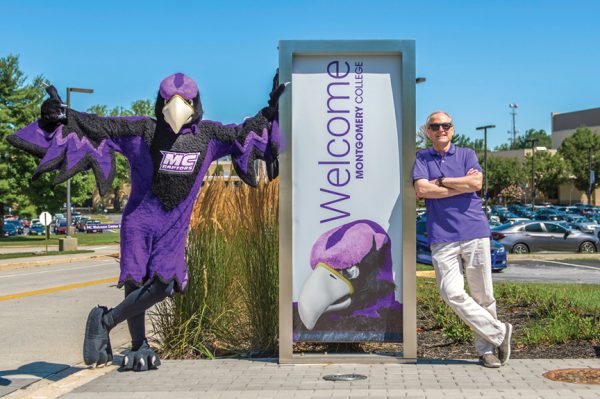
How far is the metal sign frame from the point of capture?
6.41 metres

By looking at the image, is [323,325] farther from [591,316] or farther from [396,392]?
[591,316]

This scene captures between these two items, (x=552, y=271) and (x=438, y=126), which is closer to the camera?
(x=438, y=126)

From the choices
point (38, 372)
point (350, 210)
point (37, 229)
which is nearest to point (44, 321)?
point (38, 372)

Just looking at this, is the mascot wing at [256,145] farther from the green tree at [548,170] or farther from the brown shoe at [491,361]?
the green tree at [548,170]

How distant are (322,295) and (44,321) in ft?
18.8

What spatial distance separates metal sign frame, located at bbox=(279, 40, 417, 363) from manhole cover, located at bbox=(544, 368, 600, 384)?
3.59ft

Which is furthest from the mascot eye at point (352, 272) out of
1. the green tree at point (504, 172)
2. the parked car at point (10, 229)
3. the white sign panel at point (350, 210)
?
the green tree at point (504, 172)

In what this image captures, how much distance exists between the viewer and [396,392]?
5.36 meters

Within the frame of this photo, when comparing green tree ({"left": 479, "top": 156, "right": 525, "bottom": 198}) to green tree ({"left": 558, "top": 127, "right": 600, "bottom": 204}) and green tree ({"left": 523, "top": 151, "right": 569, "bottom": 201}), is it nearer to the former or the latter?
green tree ({"left": 523, "top": 151, "right": 569, "bottom": 201})

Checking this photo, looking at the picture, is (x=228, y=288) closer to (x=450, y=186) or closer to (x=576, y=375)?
(x=450, y=186)

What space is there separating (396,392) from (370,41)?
281cm

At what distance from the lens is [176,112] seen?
6.19m

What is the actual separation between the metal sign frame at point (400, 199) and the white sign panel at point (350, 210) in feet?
0.22

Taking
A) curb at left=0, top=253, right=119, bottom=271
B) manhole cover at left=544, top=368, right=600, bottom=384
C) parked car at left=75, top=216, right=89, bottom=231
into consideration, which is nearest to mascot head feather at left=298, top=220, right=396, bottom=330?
manhole cover at left=544, top=368, right=600, bottom=384
